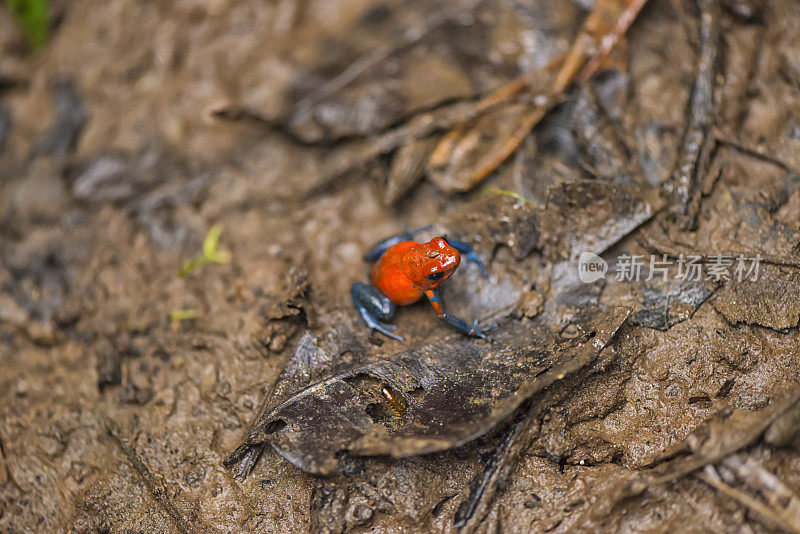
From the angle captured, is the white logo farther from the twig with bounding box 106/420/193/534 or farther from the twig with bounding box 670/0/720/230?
the twig with bounding box 106/420/193/534

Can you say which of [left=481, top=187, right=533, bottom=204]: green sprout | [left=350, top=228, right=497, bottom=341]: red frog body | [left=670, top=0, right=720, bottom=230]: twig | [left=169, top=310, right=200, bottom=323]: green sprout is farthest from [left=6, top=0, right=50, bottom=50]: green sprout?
[left=670, top=0, right=720, bottom=230]: twig

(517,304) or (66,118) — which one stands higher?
(66,118)

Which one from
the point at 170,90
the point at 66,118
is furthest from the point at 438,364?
the point at 66,118

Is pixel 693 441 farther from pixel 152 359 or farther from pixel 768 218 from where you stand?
pixel 152 359

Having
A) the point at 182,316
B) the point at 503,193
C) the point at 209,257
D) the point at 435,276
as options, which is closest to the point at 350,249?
the point at 435,276

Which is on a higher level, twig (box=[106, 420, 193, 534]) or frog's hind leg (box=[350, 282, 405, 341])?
frog's hind leg (box=[350, 282, 405, 341])

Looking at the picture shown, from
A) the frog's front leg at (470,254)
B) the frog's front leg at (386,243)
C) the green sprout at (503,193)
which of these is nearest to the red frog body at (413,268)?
the frog's front leg at (386,243)
